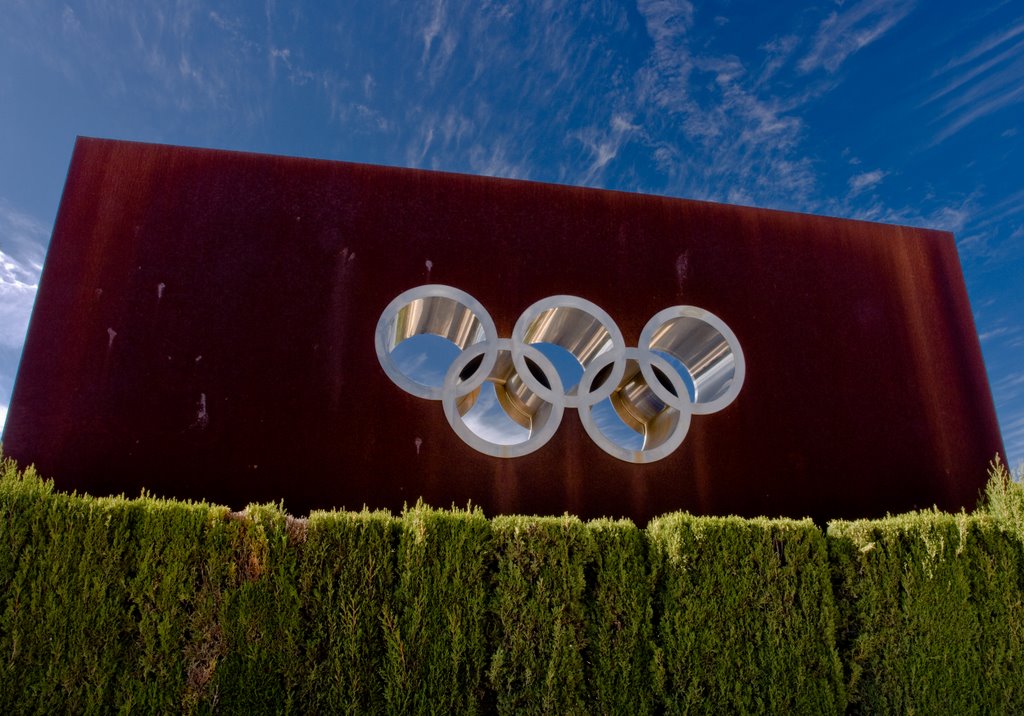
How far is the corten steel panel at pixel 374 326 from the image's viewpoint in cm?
727

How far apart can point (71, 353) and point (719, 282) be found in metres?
6.98

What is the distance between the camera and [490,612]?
5254 mm

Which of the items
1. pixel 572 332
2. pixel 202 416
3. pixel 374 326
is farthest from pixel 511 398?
pixel 202 416

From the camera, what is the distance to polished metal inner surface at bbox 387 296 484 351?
323 inches

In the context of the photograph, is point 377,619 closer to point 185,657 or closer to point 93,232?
point 185,657

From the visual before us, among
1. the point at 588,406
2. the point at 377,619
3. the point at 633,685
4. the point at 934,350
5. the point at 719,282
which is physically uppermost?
the point at 719,282

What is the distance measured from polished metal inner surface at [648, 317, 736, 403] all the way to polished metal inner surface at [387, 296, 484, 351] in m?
2.07

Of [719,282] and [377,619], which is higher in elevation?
[719,282]

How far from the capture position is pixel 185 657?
15.8 ft

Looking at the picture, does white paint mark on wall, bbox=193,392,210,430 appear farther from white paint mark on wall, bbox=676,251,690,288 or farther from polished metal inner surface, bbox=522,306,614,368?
white paint mark on wall, bbox=676,251,690,288

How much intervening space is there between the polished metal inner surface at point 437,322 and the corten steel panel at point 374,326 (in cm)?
25

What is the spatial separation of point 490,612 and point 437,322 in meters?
4.31

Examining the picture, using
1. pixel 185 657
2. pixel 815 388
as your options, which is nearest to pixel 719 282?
pixel 815 388

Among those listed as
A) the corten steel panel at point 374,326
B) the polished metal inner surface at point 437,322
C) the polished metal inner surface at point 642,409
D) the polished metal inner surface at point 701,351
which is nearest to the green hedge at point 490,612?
the corten steel panel at point 374,326
